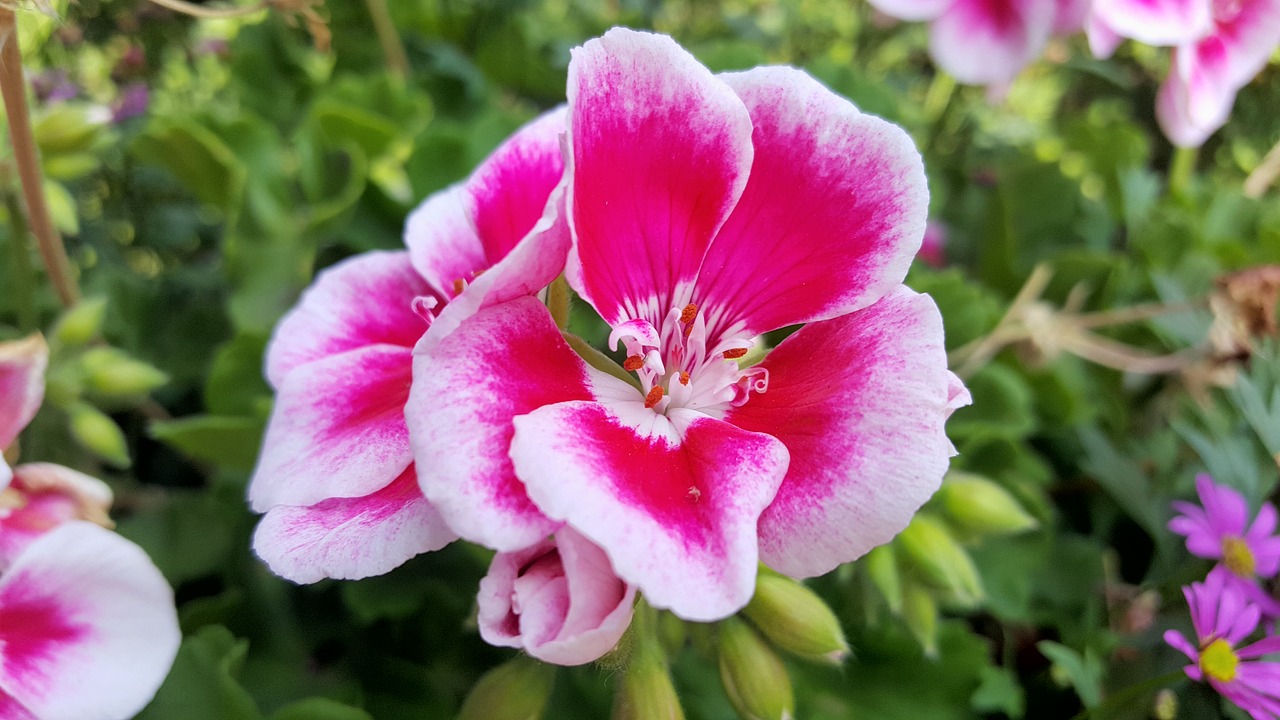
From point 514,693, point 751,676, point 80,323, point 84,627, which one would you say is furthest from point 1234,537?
point 80,323

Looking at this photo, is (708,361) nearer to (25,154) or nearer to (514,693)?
(514,693)

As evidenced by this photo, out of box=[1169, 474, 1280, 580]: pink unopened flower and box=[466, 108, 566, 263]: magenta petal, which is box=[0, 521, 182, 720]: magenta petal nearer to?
box=[466, 108, 566, 263]: magenta petal

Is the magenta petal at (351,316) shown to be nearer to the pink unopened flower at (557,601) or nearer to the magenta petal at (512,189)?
the magenta petal at (512,189)

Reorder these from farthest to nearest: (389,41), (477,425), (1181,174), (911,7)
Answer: (1181,174) < (389,41) < (911,7) < (477,425)

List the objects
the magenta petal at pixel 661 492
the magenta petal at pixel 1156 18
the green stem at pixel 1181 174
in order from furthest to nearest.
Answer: the green stem at pixel 1181 174, the magenta petal at pixel 1156 18, the magenta petal at pixel 661 492

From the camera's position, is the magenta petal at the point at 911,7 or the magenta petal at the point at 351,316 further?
the magenta petal at the point at 911,7

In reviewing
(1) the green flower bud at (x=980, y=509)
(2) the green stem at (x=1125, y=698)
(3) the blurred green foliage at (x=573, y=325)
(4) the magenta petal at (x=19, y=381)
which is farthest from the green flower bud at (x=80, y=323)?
(2) the green stem at (x=1125, y=698)
